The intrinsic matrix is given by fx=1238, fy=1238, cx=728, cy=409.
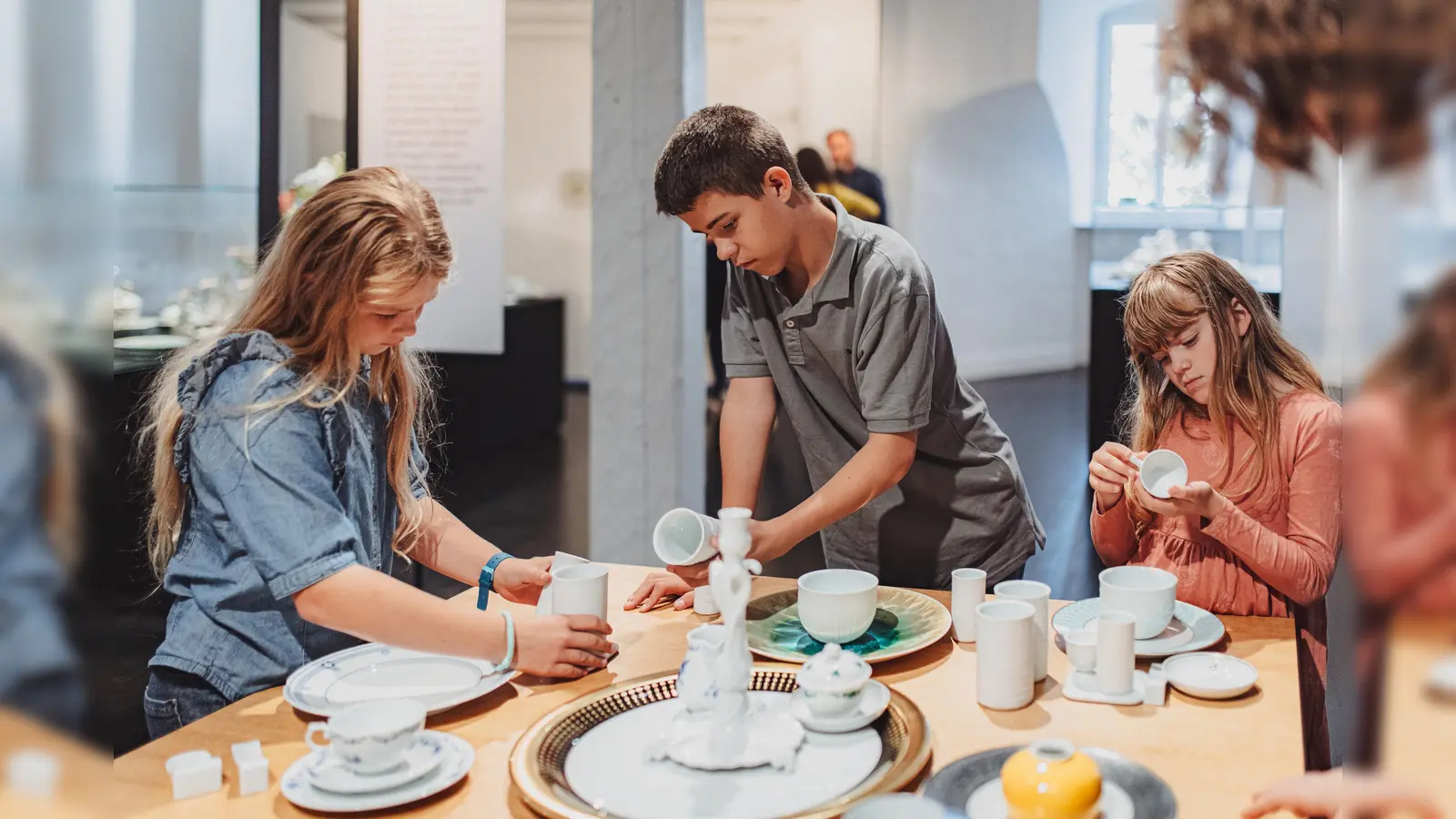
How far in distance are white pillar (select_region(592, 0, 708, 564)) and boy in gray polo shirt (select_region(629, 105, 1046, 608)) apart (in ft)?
3.83

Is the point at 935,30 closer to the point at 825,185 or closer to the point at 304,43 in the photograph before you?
the point at 825,185

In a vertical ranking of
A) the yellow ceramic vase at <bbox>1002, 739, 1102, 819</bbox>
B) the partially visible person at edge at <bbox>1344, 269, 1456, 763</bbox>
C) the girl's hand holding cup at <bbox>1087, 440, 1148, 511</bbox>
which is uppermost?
the partially visible person at edge at <bbox>1344, 269, 1456, 763</bbox>

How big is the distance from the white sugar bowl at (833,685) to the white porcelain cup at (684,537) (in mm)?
387

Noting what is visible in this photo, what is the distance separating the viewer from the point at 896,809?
1.07m

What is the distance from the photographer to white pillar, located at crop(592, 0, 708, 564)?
3373 mm

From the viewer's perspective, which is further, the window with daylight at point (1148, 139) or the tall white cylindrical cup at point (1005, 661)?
the tall white cylindrical cup at point (1005, 661)

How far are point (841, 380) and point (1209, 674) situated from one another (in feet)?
2.86

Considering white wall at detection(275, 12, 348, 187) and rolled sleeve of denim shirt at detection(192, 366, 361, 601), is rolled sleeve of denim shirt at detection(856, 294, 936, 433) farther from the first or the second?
white wall at detection(275, 12, 348, 187)

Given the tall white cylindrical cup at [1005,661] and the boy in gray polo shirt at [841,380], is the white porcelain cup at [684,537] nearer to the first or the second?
the boy in gray polo shirt at [841,380]

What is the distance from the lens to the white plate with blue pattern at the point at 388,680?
1.47 m

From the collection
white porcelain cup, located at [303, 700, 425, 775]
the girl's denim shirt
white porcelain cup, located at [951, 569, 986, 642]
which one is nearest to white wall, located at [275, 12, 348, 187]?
the girl's denim shirt

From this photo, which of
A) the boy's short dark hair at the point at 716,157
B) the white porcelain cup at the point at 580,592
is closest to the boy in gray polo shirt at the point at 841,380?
the boy's short dark hair at the point at 716,157

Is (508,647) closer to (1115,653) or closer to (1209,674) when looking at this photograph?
(1115,653)

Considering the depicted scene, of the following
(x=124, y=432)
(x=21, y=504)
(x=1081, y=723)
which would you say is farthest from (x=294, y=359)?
(x=124, y=432)
